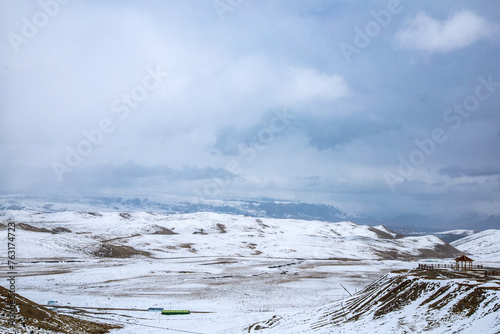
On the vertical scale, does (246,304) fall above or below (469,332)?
below

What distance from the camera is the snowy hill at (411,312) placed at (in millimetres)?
30781

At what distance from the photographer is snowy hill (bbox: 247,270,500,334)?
3078 centimetres

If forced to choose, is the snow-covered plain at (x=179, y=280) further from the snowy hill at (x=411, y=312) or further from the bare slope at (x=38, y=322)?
the snowy hill at (x=411, y=312)

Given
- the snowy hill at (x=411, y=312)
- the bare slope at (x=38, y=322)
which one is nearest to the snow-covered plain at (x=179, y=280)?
the bare slope at (x=38, y=322)

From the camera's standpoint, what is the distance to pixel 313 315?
45625 millimetres

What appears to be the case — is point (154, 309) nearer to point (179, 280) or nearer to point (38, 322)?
point (38, 322)

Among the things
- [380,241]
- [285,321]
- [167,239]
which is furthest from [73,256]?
[380,241]

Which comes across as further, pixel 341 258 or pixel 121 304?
pixel 341 258

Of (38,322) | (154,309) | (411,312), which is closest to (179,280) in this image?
(154,309)

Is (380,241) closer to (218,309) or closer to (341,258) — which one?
(341,258)

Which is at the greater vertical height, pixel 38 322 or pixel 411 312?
pixel 411 312

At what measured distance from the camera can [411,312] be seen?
3631 centimetres

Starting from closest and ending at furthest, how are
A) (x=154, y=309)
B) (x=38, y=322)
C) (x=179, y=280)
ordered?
(x=38, y=322), (x=154, y=309), (x=179, y=280)

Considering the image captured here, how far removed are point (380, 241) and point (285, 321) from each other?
16642 cm
